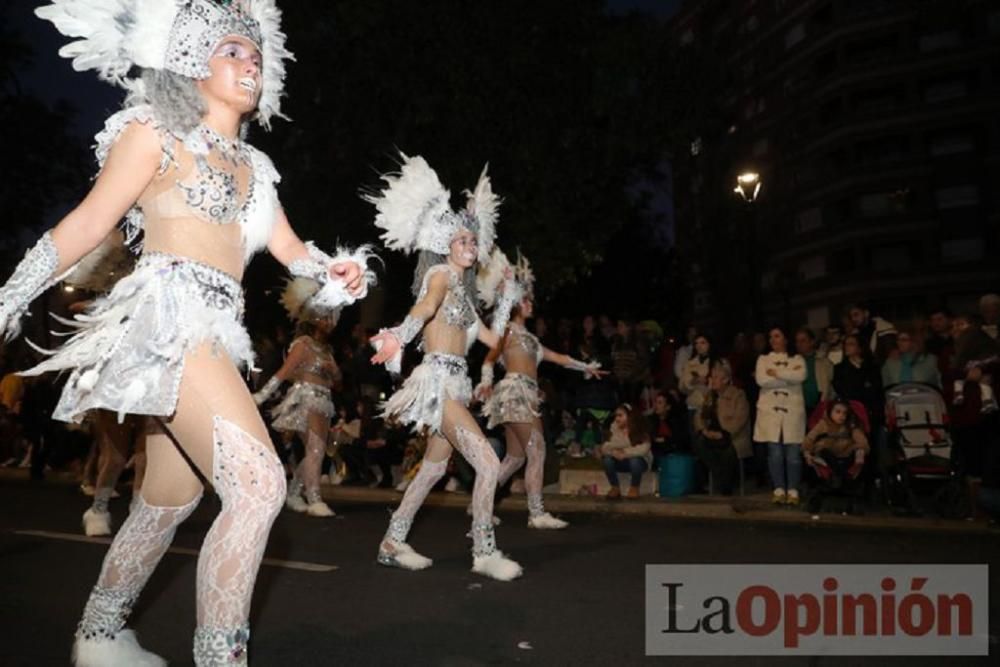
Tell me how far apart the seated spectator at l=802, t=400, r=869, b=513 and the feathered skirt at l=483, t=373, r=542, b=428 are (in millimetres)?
3113

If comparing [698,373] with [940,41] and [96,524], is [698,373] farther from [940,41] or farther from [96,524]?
[940,41]

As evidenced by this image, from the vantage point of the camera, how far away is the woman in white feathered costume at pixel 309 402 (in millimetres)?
9617

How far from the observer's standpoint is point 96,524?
26.3 ft

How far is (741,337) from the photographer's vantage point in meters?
12.7

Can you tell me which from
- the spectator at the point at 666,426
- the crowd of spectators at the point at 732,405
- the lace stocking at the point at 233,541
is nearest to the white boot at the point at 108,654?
the lace stocking at the point at 233,541

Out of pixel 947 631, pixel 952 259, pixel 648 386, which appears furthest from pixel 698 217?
pixel 947 631

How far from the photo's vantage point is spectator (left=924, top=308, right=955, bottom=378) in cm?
1034

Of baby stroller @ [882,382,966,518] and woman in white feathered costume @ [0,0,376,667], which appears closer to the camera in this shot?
woman in white feathered costume @ [0,0,376,667]

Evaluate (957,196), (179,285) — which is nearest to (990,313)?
(179,285)

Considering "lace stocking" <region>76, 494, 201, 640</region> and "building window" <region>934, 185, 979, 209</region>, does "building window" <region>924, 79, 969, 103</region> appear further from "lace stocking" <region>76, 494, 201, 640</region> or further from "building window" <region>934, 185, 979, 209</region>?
"lace stocking" <region>76, 494, 201, 640</region>

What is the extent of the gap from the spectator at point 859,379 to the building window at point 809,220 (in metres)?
48.4

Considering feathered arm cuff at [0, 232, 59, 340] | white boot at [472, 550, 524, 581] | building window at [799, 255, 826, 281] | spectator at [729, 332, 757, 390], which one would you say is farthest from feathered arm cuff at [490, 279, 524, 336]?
building window at [799, 255, 826, 281]

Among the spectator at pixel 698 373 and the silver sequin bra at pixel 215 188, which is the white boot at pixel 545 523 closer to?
the spectator at pixel 698 373

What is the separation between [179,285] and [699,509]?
7.60 m
